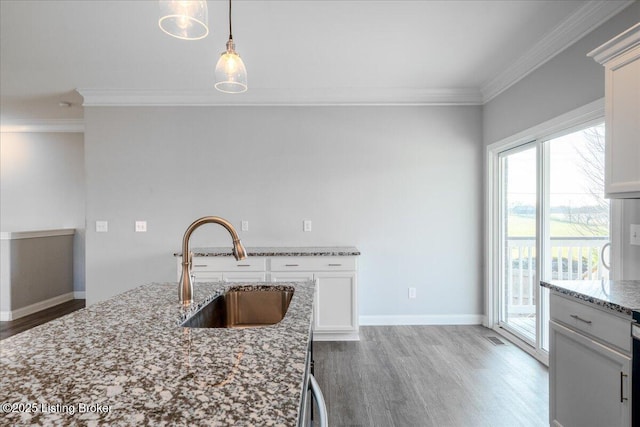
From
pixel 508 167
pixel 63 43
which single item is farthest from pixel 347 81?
pixel 63 43

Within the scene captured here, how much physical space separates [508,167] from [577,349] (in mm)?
2356

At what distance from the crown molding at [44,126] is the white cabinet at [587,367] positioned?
20.3 feet

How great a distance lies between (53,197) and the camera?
5137mm

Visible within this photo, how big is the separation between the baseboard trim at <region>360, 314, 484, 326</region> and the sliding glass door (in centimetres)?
33

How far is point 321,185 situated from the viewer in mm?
3816

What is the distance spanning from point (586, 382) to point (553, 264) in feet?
4.98

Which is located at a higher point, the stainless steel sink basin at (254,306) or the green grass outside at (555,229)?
the green grass outside at (555,229)

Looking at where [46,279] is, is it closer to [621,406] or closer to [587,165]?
[621,406]

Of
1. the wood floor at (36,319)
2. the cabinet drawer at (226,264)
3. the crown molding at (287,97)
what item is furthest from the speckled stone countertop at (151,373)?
the wood floor at (36,319)

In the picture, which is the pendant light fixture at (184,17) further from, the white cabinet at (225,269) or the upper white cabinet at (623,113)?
the white cabinet at (225,269)

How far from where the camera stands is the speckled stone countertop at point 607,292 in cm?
139

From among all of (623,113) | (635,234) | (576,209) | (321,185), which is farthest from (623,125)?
(321,185)

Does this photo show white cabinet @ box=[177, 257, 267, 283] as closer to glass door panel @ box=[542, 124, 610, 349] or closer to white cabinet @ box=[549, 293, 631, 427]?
white cabinet @ box=[549, 293, 631, 427]

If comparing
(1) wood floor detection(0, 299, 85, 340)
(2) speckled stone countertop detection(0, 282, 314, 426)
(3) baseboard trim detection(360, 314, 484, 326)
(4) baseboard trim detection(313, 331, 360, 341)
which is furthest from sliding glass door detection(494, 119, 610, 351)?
(1) wood floor detection(0, 299, 85, 340)
